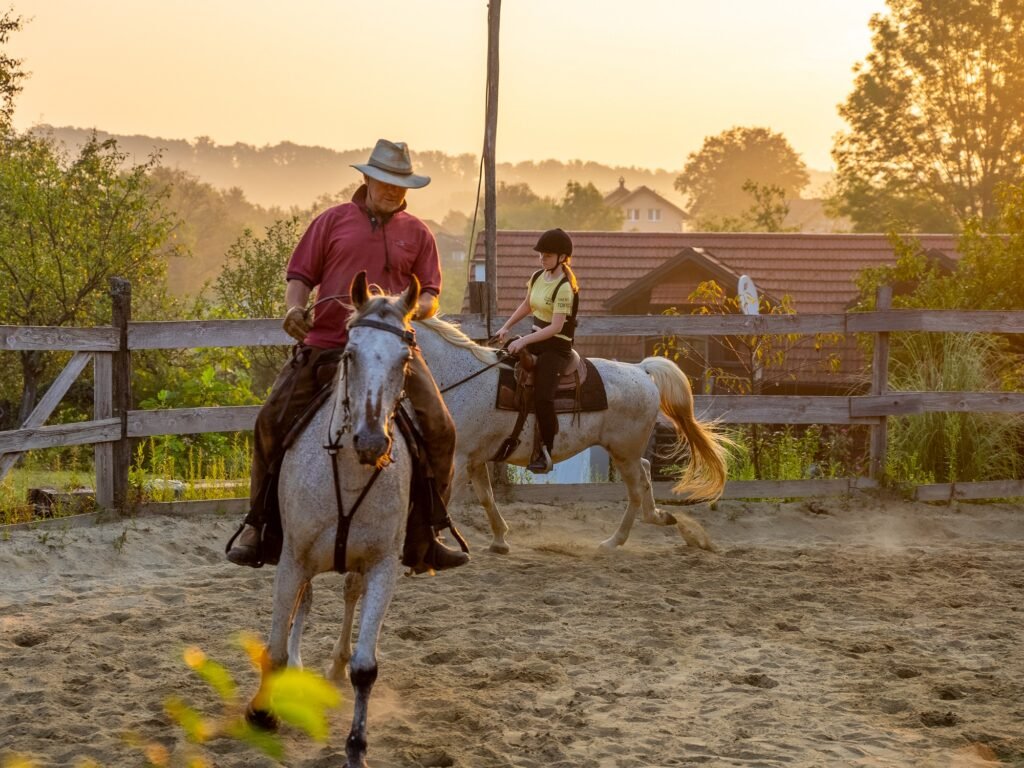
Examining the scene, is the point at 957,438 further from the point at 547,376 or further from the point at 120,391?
the point at 120,391

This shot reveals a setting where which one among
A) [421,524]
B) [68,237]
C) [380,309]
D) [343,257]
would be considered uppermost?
[68,237]

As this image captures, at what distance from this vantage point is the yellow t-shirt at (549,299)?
895 centimetres

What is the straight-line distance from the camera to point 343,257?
222 inches

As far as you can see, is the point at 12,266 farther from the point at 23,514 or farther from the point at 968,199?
the point at 968,199

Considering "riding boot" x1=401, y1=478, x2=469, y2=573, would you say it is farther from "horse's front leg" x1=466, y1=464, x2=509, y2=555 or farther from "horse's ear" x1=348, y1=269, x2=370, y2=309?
"horse's front leg" x1=466, y1=464, x2=509, y2=555

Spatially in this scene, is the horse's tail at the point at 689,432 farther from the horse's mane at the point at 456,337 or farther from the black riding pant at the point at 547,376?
the horse's mane at the point at 456,337

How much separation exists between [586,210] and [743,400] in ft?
285

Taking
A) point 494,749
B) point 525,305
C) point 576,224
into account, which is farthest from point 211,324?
point 576,224

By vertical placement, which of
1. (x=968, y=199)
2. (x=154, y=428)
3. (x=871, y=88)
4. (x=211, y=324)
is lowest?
(x=154, y=428)

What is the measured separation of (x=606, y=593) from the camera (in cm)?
815

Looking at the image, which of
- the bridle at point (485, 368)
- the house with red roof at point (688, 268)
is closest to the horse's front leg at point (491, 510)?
the bridle at point (485, 368)

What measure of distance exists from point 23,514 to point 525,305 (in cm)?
451

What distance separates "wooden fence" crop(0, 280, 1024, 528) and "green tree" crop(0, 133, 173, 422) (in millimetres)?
7918

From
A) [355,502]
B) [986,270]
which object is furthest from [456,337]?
[986,270]
